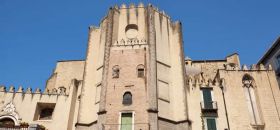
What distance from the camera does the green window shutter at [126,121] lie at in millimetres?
27266

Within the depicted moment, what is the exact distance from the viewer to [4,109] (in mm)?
32500

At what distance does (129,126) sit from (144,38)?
9697mm

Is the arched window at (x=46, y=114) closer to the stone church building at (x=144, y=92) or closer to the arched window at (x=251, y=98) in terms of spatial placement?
the stone church building at (x=144, y=92)

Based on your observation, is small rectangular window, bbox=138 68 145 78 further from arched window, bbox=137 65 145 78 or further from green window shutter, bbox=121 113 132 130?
green window shutter, bbox=121 113 132 130

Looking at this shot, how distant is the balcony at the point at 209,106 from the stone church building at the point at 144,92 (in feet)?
0.30

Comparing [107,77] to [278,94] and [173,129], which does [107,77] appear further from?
[278,94]

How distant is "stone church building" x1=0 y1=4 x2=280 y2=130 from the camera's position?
1125 inches

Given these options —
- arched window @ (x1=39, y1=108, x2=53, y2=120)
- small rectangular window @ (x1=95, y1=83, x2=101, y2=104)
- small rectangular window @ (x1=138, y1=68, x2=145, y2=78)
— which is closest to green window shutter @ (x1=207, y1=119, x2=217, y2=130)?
small rectangular window @ (x1=138, y1=68, x2=145, y2=78)

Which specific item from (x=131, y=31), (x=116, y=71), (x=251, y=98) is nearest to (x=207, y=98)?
(x=251, y=98)

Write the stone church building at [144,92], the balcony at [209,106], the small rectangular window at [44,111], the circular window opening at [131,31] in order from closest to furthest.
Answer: the stone church building at [144,92]
the balcony at [209,106]
the small rectangular window at [44,111]
the circular window opening at [131,31]

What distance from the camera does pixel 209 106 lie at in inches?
1222

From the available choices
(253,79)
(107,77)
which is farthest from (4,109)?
(253,79)

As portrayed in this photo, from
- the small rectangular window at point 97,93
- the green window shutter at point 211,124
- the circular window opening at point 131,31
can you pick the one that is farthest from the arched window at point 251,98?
the small rectangular window at point 97,93

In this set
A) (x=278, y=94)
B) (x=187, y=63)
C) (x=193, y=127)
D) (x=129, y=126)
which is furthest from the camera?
(x=187, y=63)
